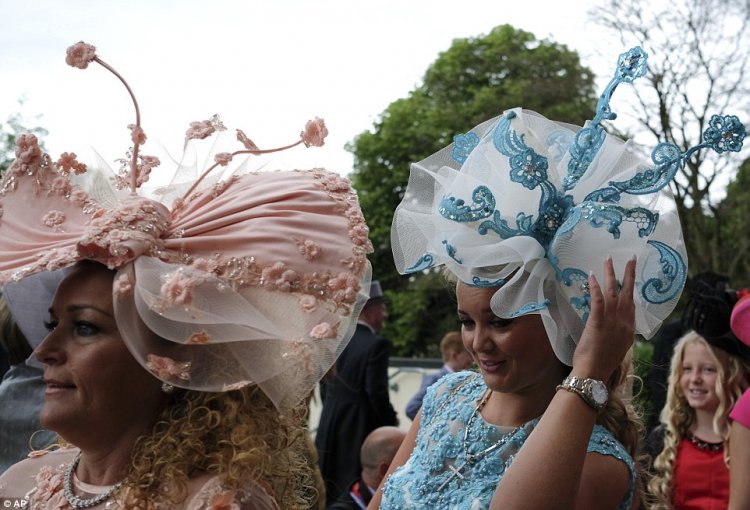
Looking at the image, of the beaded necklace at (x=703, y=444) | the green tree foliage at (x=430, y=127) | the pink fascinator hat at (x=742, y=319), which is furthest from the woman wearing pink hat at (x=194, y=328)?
the green tree foliage at (x=430, y=127)

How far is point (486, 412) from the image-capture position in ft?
8.63

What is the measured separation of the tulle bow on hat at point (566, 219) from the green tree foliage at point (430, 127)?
20582mm

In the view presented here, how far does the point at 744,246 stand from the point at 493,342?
55.4ft

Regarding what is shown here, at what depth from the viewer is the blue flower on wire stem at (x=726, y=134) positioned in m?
2.32

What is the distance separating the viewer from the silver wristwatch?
2234 mm

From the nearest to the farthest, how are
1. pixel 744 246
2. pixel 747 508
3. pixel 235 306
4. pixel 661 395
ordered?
pixel 235 306 < pixel 747 508 < pixel 661 395 < pixel 744 246

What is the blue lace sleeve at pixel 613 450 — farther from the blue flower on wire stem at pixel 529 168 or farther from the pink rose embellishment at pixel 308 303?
the pink rose embellishment at pixel 308 303

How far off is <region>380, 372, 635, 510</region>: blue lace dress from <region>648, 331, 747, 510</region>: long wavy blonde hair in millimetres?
1896

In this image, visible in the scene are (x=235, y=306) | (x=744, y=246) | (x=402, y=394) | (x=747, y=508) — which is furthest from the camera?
(x=744, y=246)

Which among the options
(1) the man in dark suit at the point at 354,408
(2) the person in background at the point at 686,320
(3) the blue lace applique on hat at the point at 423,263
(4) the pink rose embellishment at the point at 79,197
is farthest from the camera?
(1) the man in dark suit at the point at 354,408

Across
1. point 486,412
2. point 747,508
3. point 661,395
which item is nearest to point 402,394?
point 661,395

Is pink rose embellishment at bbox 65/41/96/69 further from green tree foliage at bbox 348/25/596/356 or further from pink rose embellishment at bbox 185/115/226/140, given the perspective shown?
green tree foliage at bbox 348/25/596/356

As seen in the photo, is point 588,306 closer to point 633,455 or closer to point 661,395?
point 633,455

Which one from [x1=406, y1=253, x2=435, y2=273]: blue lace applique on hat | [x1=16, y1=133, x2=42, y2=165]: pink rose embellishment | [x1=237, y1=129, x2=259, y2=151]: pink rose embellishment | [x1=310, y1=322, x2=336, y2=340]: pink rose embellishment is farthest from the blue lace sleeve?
[x1=16, y1=133, x2=42, y2=165]: pink rose embellishment
